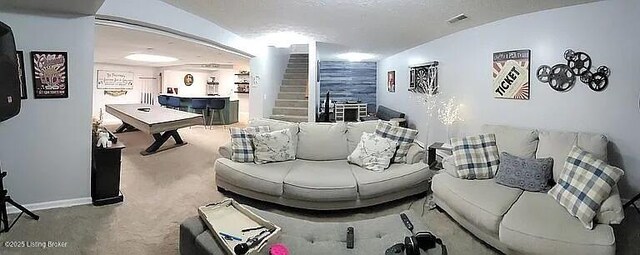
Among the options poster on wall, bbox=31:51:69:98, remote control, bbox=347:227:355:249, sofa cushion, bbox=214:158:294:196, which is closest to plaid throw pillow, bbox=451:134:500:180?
remote control, bbox=347:227:355:249

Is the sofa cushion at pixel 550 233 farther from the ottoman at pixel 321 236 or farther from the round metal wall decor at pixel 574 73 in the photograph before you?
the round metal wall decor at pixel 574 73

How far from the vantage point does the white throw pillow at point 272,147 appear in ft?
12.2

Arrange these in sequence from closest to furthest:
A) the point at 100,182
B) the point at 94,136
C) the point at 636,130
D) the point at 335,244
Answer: the point at 335,244
the point at 636,130
the point at 100,182
the point at 94,136

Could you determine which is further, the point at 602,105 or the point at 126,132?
the point at 126,132

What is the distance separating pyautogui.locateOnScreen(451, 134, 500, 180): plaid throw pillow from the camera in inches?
127

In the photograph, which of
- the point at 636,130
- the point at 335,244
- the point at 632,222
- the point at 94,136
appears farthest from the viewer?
the point at 94,136

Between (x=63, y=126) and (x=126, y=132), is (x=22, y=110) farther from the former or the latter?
(x=126, y=132)

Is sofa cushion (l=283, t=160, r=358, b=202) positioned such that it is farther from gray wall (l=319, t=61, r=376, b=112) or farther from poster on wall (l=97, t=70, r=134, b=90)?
poster on wall (l=97, t=70, r=134, b=90)

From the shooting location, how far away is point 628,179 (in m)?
3.32

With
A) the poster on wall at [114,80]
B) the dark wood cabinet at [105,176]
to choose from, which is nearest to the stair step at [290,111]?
the dark wood cabinet at [105,176]

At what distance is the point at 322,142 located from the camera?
399cm

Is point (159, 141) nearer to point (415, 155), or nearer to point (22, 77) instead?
point (22, 77)

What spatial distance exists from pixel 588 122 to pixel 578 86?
0.38 metres

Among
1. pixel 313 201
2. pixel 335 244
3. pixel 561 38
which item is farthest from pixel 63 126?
pixel 561 38
